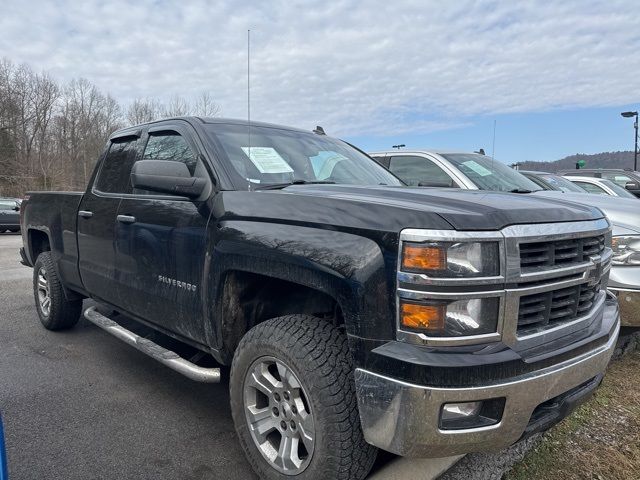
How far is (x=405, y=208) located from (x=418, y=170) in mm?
4379

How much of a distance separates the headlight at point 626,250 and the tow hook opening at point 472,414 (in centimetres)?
260

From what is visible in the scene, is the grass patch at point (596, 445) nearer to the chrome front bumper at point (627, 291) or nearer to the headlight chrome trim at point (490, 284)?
the chrome front bumper at point (627, 291)

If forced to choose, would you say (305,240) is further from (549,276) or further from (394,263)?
(549,276)

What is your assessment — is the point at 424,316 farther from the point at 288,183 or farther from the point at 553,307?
the point at 288,183

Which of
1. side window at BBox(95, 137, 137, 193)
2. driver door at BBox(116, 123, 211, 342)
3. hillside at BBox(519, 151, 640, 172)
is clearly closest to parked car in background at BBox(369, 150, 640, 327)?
driver door at BBox(116, 123, 211, 342)

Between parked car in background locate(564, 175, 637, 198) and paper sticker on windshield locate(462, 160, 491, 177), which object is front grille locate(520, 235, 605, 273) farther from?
parked car in background locate(564, 175, 637, 198)

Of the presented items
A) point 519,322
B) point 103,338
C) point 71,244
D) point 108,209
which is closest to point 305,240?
point 519,322

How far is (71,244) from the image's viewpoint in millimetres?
4367

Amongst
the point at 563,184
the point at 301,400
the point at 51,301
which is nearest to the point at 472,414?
the point at 301,400

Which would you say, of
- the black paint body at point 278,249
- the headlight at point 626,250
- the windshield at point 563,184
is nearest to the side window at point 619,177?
the windshield at point 563,184

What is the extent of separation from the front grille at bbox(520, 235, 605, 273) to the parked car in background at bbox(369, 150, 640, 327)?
5.30ft

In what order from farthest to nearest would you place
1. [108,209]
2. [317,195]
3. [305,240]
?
1. [108,209]
2. [317,195]
3. [305,240]

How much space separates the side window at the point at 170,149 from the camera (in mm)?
3119

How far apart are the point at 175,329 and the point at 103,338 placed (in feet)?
7.23
